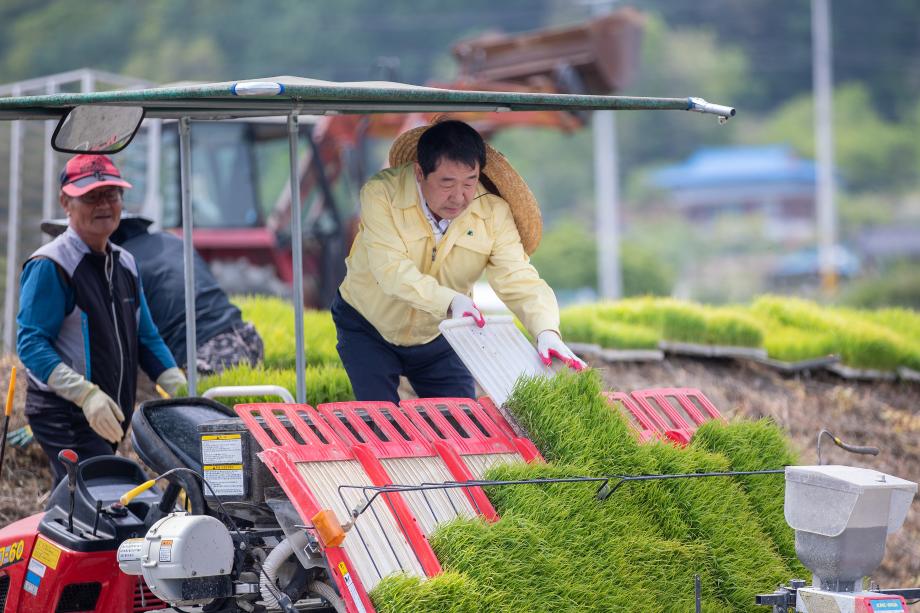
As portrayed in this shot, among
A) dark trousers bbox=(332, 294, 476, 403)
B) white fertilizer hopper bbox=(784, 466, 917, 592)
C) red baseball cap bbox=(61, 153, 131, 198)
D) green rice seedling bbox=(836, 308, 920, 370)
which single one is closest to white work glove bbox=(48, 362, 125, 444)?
red baseball cap bbox=(61, 153, 131, 198)

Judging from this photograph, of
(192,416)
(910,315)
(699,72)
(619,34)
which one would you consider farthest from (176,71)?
(192,416)

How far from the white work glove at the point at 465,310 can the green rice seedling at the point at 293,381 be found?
198 centimetres

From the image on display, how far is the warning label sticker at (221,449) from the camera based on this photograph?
4562mm

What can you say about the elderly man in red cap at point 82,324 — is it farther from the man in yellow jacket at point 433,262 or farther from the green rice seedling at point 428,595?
the green rice seedling at point 428,595

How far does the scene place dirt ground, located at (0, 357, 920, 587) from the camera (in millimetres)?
7789

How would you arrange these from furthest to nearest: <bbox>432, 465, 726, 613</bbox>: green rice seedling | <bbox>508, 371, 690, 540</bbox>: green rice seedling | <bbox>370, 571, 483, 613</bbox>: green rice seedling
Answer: <bbox>508, 371, 690, 540</bbox>: green rice seedling
<bbox>432, 465, 726, 613</bbox>: green rice seedling
<bbox>370, 571, 483, 613</bbox>: green rice seedling

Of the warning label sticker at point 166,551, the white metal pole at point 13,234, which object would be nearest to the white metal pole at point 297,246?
the warning label sticker at point 166,551

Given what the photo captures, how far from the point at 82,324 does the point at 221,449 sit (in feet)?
5.13

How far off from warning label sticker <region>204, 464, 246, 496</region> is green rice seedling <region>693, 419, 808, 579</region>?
1.69 m

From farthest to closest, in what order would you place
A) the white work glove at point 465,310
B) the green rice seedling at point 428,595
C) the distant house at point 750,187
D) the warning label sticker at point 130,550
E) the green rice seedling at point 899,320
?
the distant house at point 750,187 < the green rice seedling at point 899,320 < the white work glove at point 465,310 < the warning label sticker at point 130,550 < the green rice seedling at point 428,595

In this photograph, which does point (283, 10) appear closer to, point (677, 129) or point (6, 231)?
point (677, 129)

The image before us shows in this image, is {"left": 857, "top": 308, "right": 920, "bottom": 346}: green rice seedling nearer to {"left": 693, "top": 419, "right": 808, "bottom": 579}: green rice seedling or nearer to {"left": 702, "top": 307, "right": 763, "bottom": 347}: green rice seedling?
{"left": 702, "top": 307, "right": 763, "bottom": 347}: green rice seedling

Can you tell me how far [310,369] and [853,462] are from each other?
3.44m

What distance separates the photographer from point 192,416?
523 cm
